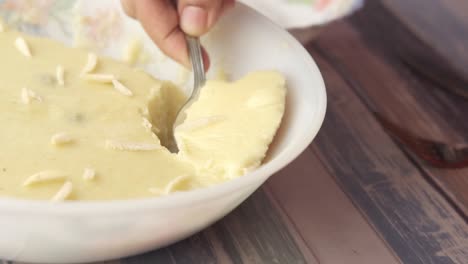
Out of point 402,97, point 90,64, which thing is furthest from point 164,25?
point 402,97

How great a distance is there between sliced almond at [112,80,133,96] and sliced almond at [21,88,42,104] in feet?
0.33

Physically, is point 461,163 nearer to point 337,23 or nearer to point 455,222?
point 455,222

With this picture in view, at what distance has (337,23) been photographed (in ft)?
4.10

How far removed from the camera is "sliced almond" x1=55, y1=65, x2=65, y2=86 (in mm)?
845

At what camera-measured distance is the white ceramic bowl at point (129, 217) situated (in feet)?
1.80

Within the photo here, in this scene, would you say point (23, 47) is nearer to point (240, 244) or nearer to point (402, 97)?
point (240, 244)

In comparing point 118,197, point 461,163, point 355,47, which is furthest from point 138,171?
point 355,47

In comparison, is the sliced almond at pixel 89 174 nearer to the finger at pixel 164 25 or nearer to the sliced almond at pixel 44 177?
the sliced almond at pixel 44 177

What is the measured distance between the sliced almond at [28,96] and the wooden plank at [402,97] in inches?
20.2

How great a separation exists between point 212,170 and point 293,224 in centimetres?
13

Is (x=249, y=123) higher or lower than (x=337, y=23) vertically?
higher

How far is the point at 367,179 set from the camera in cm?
87

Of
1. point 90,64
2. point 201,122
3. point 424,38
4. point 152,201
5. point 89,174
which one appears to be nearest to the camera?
point 152,201

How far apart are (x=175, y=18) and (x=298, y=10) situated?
373mm
